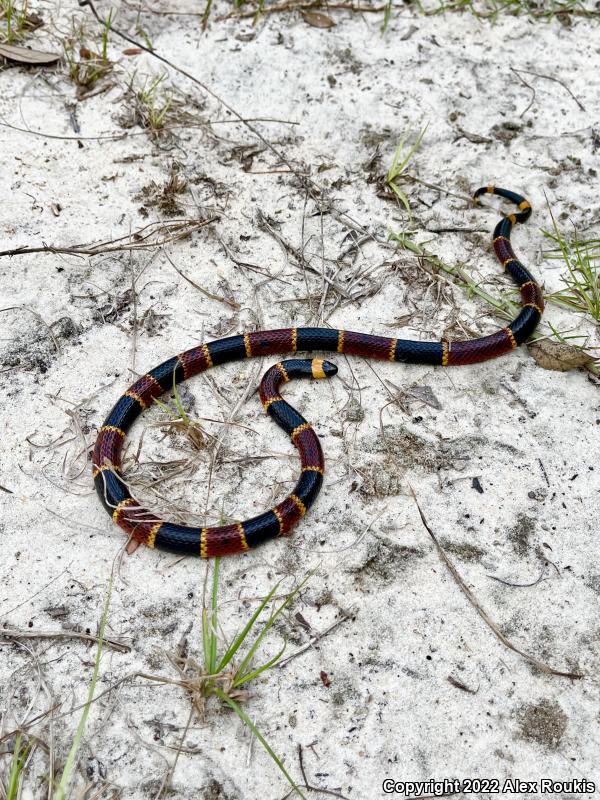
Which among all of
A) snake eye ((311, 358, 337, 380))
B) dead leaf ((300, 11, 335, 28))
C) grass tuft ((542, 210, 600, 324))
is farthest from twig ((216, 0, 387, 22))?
snake eye ((311, 358, 337, 380))

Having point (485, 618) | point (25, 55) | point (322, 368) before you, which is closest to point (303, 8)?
point (25, 55)

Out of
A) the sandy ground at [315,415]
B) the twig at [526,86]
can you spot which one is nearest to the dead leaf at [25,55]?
the sandy ground at [315,415]

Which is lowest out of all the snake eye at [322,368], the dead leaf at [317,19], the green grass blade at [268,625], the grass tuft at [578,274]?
the green grass blade at [268,625]

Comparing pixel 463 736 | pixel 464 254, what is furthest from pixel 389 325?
pixel 463 736

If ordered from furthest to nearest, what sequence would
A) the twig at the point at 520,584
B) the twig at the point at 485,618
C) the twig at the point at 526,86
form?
the twig at the point at 526,86, the twig at the point at 520,584, the twig at the point at 485,618

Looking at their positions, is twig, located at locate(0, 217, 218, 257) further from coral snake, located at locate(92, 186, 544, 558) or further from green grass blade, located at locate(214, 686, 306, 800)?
green grass blade, located at locate(214, 686, 306, 800)

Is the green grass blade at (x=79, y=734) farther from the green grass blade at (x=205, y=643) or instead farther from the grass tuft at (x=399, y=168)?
the grass tuft at (x=399, y=168)
